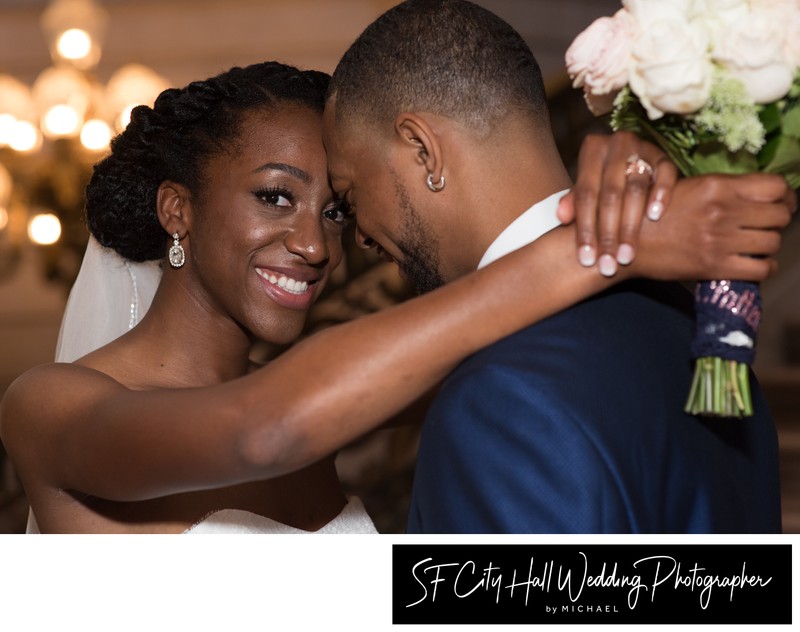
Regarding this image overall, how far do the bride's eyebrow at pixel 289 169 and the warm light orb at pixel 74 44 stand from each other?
3845mm

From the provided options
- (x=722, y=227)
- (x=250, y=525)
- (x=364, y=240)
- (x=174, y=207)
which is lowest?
(x=250, y=525)

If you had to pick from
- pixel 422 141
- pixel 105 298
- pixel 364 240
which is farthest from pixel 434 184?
pixel 105 298

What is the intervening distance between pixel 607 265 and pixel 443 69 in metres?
0.57

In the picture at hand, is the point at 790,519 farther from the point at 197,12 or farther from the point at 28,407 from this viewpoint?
the point at 197,12

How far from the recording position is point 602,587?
5.62 feet

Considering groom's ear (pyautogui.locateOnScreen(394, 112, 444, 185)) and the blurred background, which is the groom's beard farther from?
the blurred background

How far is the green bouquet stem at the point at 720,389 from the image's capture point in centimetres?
156

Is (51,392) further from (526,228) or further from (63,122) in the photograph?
(63,122)

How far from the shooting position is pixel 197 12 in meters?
8.12

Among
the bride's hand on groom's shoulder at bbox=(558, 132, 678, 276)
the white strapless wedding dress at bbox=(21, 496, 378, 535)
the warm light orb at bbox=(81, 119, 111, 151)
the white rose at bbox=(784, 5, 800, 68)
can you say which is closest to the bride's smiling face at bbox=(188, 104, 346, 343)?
the white strapless wedding dress at bbox=(21, 496, 378, 535)

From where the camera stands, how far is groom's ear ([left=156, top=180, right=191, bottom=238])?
2617 millimetres

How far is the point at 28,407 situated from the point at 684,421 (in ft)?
4.44

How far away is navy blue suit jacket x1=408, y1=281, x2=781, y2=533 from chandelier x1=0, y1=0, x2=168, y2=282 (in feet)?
14.6

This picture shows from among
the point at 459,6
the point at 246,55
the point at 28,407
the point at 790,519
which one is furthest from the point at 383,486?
the point at 459,6
